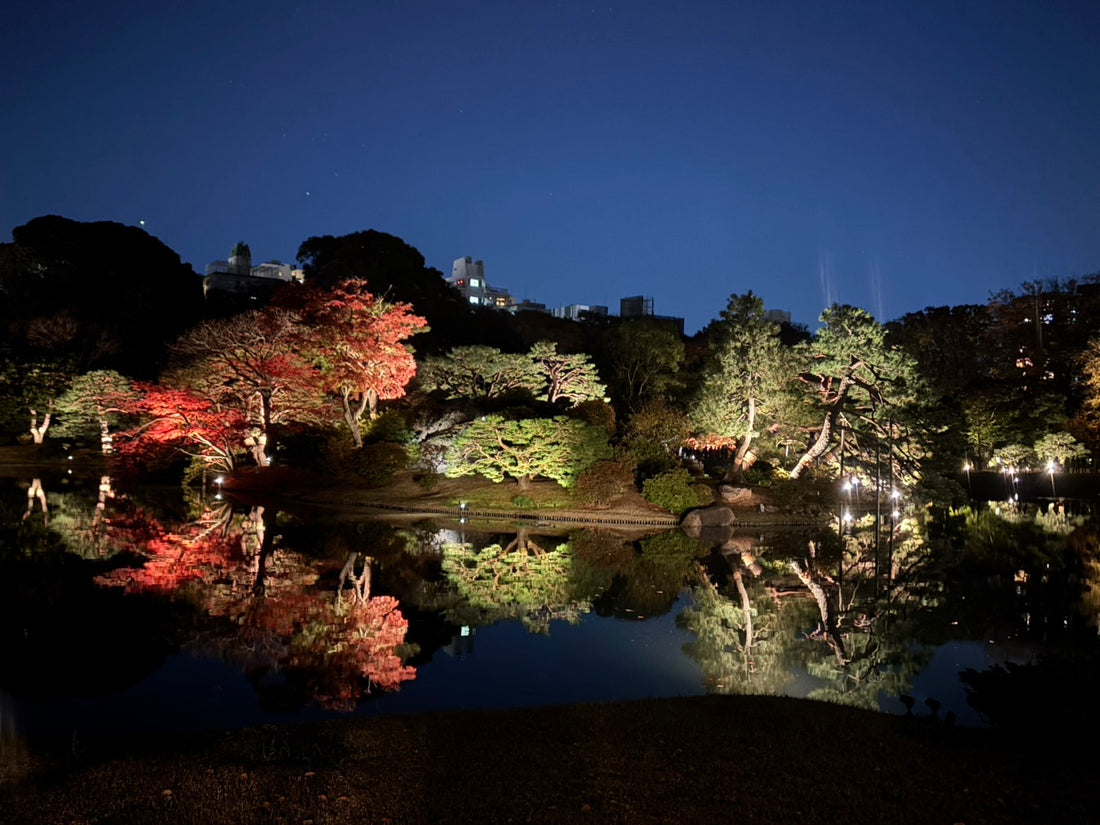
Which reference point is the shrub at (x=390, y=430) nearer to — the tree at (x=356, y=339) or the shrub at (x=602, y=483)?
the tree at (x=356, y=339)

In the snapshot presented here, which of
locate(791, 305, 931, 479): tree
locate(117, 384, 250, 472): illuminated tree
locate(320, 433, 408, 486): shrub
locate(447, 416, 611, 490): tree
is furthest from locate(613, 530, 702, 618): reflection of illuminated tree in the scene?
locate(117, 384, 250, 472): illuminated tree

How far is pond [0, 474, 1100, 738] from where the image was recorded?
25.9 feet

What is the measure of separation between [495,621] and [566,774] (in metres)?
6.47

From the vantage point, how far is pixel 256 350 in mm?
28578

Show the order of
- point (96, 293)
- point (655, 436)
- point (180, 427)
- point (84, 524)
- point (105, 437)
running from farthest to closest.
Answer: point (96, 293)
point (105, 437)
point (180, 427)
point (655, 436)
point (84, 524)

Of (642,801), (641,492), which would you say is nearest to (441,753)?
(642,801)

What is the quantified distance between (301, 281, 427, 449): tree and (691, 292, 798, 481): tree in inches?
455

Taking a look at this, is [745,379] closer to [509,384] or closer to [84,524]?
[509,384]

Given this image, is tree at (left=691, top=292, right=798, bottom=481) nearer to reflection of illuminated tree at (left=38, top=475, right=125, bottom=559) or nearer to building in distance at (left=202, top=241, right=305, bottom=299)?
reflection of illuminated tree at (left=38, top=475, right=125, bottom=559)

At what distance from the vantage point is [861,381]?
2386 centimetres

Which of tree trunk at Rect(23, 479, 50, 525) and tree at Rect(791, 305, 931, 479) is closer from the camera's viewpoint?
tree trunk at Rect(23, 479, 50, 525)

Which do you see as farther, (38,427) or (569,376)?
(38,427)

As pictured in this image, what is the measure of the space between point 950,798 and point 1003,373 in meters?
43.6

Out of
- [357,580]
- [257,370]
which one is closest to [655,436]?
[257,370]
